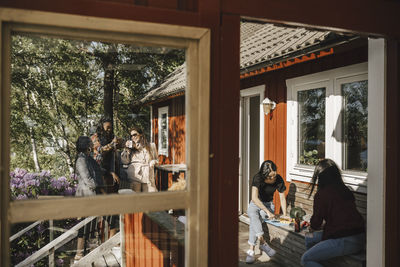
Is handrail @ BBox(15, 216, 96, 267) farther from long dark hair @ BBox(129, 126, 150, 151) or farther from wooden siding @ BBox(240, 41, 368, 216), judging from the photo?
wooden siding @ BBox(240, 41, 368, 216)

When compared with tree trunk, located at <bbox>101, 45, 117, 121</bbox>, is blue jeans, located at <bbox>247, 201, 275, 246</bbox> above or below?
below

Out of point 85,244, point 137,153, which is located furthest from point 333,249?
point 85,244

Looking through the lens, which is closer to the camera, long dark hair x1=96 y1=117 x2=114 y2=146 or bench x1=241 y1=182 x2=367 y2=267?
bench x1=241 y1=182 x2=367 y2=267

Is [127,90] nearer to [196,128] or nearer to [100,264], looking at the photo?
[100,264]

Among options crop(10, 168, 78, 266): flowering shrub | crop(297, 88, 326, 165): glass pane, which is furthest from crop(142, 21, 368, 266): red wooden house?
crop(10, 168, 78, 266): flowering shrub

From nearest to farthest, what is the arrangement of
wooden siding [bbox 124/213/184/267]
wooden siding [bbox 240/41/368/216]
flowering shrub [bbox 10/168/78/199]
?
wooden siding [bbox 124/213/184/267] < flowering shrub [bbox 10/168/78/199] < wooden siding [bbox 240/41/368/216]

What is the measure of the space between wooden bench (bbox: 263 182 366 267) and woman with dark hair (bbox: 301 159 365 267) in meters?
0.30

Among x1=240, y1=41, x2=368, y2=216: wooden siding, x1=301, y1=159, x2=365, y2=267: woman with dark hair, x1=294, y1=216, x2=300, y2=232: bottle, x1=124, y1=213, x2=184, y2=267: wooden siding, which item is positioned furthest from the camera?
x1=240, y1=41, x2=368, y2=216: wooden siding

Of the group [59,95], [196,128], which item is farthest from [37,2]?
[59,95]

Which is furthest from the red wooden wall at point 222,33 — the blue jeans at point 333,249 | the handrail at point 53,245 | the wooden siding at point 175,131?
the handrail at point 53,245

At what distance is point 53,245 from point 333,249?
3.48 m

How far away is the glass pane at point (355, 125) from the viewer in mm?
4715

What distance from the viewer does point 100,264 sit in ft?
15.8

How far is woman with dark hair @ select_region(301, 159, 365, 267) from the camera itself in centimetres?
388
